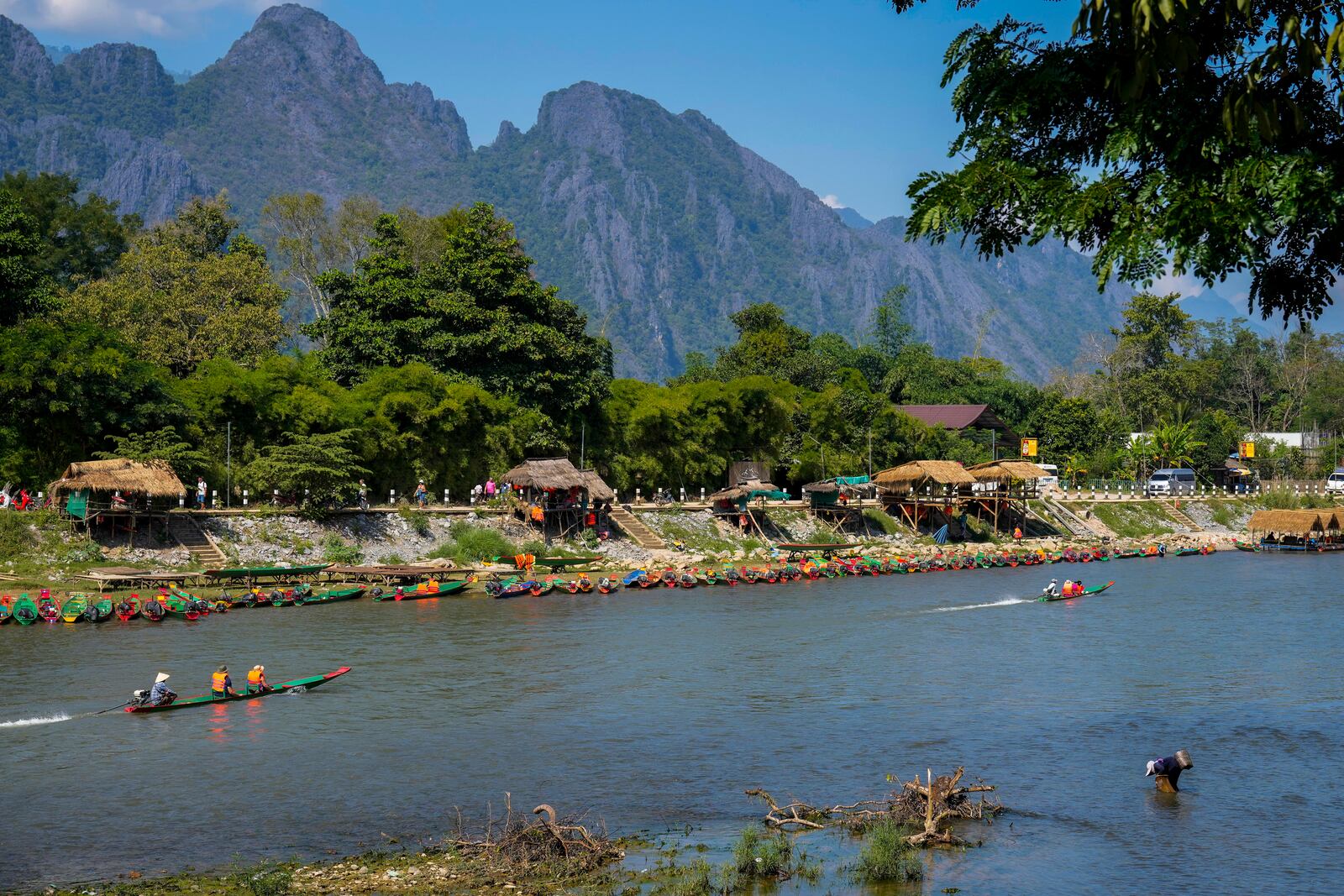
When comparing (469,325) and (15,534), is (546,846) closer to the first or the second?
(15,534)

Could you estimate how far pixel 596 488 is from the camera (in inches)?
2238

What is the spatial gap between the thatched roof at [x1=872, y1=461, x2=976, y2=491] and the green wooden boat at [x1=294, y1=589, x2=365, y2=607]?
111 feet

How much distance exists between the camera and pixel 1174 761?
2106 cm

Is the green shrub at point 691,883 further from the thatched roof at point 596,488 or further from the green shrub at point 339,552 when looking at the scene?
the thatched roof at point 596,488

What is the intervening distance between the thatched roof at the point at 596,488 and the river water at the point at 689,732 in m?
11.6

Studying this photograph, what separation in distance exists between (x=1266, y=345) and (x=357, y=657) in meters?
142

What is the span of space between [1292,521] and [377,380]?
54.5m

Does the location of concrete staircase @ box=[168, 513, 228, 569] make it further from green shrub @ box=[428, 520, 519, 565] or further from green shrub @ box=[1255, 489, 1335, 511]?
green shrub @ box=[1255, 489, 1335, 511]

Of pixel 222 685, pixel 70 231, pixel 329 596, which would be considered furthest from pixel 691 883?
pixel 70 231

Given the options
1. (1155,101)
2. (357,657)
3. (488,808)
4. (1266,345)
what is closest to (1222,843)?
(488,808)

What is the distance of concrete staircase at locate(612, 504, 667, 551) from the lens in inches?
2307

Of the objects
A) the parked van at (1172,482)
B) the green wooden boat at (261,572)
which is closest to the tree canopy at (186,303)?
the green wooden boat at (261,572)

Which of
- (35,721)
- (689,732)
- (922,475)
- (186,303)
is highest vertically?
(186,303)

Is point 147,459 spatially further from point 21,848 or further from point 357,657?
point 21,848
